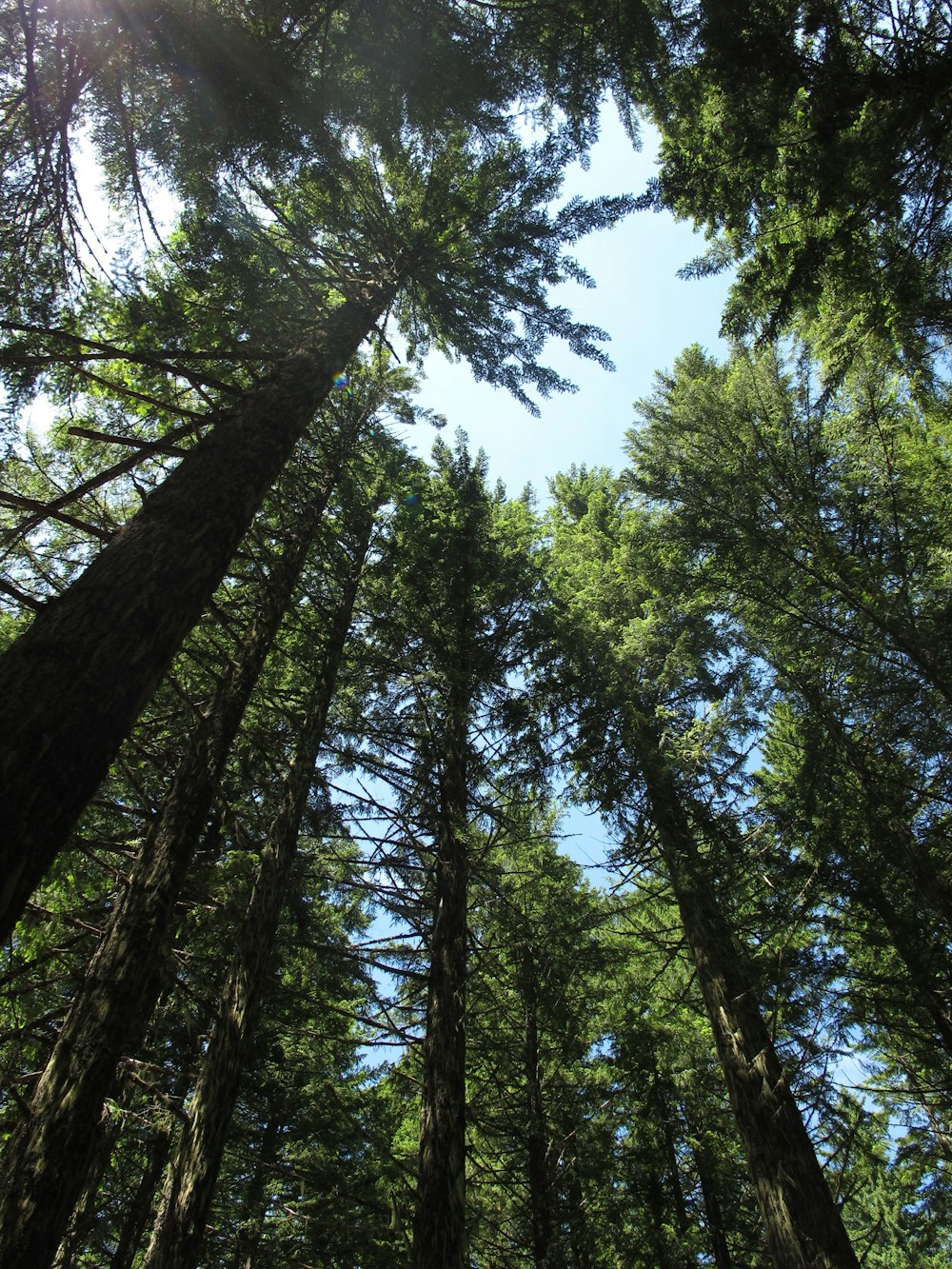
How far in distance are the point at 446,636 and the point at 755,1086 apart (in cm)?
647

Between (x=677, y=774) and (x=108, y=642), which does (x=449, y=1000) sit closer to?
(x=677, y=774)

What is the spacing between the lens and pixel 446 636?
9.38m

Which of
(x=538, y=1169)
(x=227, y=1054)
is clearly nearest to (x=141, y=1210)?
(x=227, y=1054)

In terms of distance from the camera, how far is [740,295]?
6703mm

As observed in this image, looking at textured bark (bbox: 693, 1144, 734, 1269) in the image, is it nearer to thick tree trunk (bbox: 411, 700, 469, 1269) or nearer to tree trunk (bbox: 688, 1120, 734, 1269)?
tree trunk (bbox: 688, 1120, 734, 1269)

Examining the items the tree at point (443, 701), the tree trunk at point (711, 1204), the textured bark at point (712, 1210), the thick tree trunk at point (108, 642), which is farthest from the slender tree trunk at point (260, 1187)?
the thick tree trunk at point (108, 642)

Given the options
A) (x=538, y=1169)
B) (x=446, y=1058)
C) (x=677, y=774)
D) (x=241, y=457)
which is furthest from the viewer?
(x=538, y=1169)

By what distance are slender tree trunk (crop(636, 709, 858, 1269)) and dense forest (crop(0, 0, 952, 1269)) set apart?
50 millimetres

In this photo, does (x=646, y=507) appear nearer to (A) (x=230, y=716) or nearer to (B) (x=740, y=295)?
(B) (x=740, y=295)

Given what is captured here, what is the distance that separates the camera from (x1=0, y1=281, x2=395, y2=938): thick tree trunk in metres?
1.88

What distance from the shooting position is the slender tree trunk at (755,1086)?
5559 mm

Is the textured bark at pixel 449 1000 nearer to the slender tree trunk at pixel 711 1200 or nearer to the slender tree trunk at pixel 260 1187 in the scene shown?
the slender tree trunk at pixel 260 1187

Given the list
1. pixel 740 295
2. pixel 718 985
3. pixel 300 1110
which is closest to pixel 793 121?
pixel 740 295

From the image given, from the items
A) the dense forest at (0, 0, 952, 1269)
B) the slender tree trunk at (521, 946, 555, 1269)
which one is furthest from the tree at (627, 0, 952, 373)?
the slender tree trunk at (521, 946, 555, 1269)
